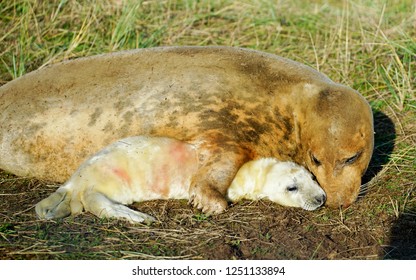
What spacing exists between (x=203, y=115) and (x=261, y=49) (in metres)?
2.42

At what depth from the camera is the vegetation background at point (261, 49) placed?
3.65 m

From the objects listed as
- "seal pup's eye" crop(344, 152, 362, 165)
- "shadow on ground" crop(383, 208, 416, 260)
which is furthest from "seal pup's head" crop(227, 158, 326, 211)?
"shadow on ground" crop(383, 208, 416, 260)

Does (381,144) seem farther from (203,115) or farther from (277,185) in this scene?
(203,115)

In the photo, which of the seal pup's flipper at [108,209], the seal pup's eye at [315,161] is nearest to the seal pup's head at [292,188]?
the seal pup's eye at [315,161]

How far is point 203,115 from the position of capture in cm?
435

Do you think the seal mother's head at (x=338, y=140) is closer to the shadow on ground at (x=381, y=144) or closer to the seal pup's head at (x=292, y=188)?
the seal pup's head at (x=292, y=188)

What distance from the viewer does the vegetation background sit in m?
3.65

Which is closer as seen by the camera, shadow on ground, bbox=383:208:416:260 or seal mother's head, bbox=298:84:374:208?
shadow on ground, bbox=383:208:416:260

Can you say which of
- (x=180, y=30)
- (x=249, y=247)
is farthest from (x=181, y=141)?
(x=180, y=30)

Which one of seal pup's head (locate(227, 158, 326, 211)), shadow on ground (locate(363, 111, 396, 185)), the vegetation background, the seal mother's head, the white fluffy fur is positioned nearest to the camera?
the vegetation background

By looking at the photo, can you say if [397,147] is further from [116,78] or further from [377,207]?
Result: [116,78]

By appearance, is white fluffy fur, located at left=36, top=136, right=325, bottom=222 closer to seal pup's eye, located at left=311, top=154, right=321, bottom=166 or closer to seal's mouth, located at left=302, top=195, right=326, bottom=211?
seal's mouth, located at left=302, top=195, right=326, bottom=211

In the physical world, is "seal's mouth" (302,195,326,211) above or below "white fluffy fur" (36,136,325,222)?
below

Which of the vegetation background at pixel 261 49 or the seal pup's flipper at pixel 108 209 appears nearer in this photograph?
the vegetation background at pixel 261 49
